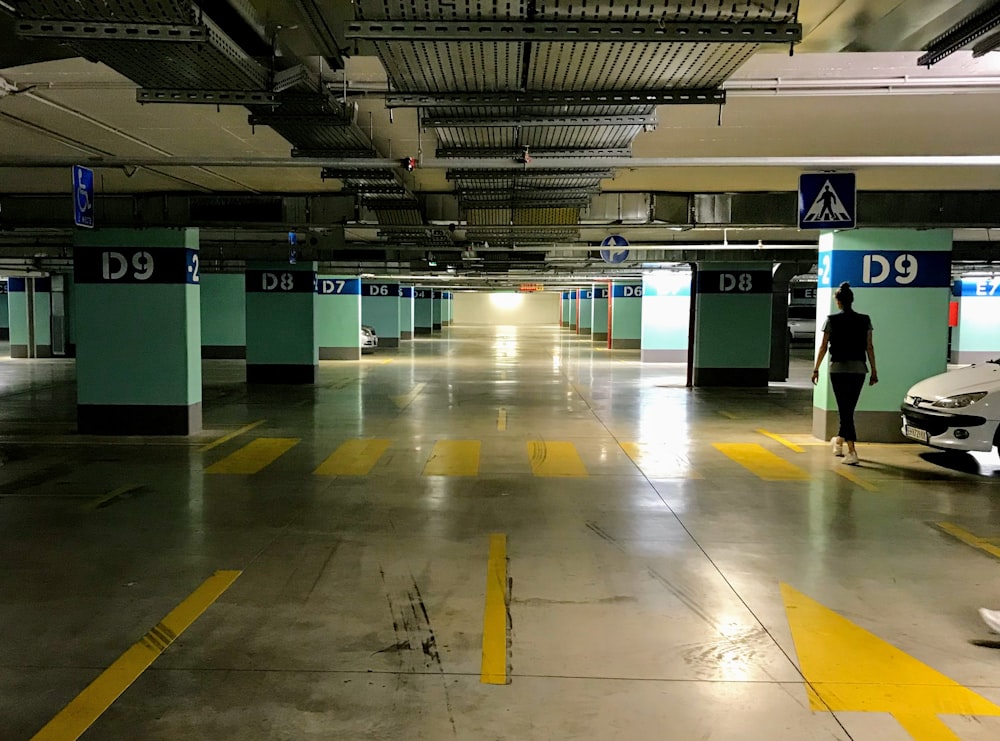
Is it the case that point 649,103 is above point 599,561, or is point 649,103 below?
above

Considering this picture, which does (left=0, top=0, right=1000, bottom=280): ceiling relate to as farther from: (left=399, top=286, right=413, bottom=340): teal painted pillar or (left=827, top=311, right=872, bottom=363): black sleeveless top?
(left=399, top=286, right=413, bottom=340): teal painted pillar

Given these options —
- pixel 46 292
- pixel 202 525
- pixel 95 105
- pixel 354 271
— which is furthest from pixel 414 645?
pixel 46 292

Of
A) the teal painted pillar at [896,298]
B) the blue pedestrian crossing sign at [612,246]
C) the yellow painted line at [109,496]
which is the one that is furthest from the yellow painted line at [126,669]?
the blue pedestrian crossing sign at [612,246]

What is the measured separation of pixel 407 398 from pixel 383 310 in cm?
2025

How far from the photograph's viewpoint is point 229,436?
35.9 ft

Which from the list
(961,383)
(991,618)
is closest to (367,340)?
(961,383)

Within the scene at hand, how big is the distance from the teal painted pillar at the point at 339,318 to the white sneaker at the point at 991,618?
874 inches

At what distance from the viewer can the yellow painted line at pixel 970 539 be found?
5.92m

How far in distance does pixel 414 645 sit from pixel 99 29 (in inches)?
128

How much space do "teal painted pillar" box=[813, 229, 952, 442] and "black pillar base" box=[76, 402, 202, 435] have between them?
325 inches

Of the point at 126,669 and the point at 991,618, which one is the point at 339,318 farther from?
the point at 991,618

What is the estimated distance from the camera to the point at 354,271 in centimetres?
2422

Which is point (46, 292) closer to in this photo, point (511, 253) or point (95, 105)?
point (511, 253)

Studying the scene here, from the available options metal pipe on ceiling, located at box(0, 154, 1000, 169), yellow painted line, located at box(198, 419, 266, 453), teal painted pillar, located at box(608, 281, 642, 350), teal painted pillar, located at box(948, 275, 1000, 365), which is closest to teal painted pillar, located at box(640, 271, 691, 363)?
teal painted pillar, located at box(608, 281, 642, 350)
